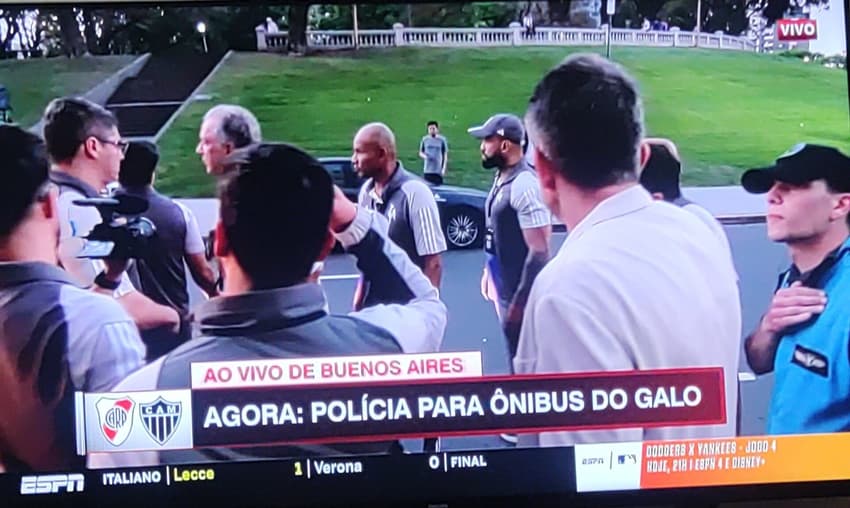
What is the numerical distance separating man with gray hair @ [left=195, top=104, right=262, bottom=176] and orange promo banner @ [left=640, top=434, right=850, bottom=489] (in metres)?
0.86

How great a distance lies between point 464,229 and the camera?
1913mm

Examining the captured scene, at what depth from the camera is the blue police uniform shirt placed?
1.92 meters

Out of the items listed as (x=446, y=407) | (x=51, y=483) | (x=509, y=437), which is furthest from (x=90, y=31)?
(x=509, y=437)

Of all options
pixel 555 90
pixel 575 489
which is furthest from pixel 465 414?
pixel 555 90

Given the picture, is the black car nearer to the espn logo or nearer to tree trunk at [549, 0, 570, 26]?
tree trunk at [549, 0, 570, 26]

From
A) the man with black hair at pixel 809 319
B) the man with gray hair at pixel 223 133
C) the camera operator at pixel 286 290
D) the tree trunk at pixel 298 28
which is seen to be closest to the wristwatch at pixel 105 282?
the camera operator at pixel 286 290

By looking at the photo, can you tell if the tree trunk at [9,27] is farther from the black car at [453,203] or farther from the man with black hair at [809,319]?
the man with black hair at [809,319]

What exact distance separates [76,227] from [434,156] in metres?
0.61

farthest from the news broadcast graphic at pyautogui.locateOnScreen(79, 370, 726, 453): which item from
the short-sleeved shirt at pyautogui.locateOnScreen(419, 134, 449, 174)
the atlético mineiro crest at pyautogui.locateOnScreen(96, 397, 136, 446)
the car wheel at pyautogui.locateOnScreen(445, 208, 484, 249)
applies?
Answer: the short-sleeved shirt at pyautogui.locateOnScreen(419, 134, 449, 174)

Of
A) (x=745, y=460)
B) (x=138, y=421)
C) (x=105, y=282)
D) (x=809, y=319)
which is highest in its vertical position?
(x=105, y=282)

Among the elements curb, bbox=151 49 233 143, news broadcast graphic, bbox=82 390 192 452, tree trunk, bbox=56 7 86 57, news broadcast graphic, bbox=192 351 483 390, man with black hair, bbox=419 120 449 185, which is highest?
tree trunk, bbox=56 7 86 57

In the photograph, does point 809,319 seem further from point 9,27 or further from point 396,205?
point 9,27

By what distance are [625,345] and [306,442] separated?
558 millimetres

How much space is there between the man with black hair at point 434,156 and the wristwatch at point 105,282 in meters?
0.55
